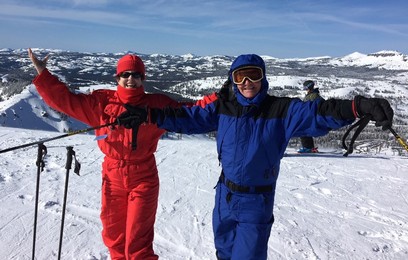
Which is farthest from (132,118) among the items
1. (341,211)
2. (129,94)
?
(341,211)

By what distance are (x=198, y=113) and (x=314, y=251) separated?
2.20 m

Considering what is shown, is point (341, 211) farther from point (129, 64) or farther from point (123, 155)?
point (129, 64)

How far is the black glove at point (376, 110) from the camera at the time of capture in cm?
193

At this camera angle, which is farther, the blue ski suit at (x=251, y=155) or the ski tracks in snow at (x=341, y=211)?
the ski tracks in snow at (x=341, y=211)

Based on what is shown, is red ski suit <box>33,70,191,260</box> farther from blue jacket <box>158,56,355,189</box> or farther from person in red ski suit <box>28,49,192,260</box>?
blue jacket <box>158,56,355,189</box>

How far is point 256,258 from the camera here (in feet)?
8.07

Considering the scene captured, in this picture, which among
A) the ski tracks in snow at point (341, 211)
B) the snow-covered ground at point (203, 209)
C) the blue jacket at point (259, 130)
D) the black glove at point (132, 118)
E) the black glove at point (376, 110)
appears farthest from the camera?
the ski tracks in snow at point (341, 211)

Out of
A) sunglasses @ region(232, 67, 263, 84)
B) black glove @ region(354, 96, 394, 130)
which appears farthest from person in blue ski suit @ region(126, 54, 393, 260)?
black glove @ region(354, 96, 394, 130)

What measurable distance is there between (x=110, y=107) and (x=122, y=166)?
0.54m

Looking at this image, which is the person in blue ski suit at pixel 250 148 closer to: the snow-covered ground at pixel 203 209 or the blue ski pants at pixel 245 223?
the blue ski pants at pixel 245 223

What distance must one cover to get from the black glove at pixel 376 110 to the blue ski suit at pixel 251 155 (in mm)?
251

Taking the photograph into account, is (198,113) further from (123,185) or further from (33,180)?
(33,180)

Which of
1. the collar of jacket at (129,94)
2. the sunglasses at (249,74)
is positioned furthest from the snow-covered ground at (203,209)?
the sunglasses at (249,74)

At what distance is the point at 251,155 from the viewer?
95.2 inches
